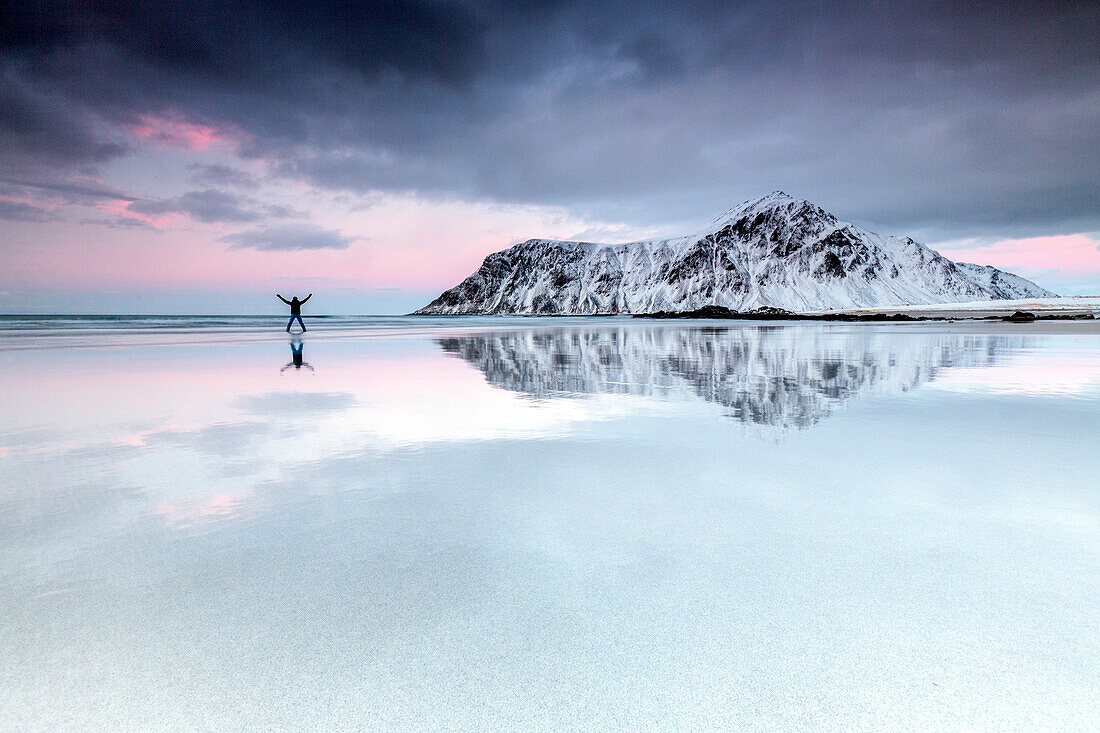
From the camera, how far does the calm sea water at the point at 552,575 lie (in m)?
2.94

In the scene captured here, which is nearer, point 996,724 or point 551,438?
point 996,724

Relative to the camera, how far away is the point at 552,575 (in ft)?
14.0

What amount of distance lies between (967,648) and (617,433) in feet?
19.9

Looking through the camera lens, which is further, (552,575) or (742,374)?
(742,374)

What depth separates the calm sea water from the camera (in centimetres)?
294

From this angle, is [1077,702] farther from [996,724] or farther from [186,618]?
[186,618]

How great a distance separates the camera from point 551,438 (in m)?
8.94

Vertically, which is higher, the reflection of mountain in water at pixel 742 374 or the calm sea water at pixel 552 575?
the reflection of mountain in water at pixel 742 374

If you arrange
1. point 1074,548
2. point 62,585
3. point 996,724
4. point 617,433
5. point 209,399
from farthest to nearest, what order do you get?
point 209,399
point 617,433
point 1074,548
point 62,585
point 996,724

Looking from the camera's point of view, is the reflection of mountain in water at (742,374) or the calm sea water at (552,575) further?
the reflection of mountain in water at (742,374)

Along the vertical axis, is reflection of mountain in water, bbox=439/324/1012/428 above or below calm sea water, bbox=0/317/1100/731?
above

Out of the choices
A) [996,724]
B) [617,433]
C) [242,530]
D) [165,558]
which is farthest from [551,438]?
[996,724]

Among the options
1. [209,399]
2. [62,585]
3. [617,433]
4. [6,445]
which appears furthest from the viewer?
[209,399]

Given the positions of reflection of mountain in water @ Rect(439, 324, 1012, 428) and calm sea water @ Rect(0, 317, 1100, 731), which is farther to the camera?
reflection of mountain in water @ Rect(439, 324, 1012, 428)
